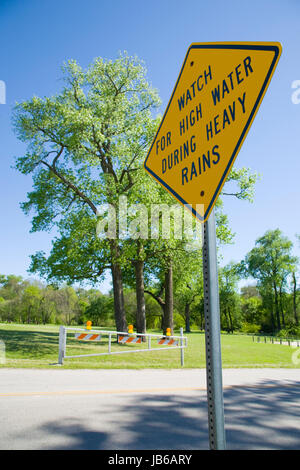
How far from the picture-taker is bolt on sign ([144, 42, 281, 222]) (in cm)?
163

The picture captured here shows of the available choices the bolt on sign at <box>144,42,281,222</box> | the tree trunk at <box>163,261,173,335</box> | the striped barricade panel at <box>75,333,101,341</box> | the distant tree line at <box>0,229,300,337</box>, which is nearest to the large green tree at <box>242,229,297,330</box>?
the distant tree line at <box>0,229,300,337</box>

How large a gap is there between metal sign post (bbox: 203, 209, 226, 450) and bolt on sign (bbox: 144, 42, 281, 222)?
20 centimetres

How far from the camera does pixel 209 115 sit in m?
1.91

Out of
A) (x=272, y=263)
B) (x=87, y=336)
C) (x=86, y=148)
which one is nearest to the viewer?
(x=87, y=336)

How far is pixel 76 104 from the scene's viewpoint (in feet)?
64.5

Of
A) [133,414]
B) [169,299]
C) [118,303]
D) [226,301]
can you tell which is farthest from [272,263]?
[133,414]

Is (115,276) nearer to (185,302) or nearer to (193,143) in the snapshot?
(193,143)

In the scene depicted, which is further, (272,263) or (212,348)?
(272,263)

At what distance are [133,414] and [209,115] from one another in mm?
4594

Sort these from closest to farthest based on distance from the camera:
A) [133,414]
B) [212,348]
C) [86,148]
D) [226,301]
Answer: [212,348]
[133,414]
[86,148]
[226,301]

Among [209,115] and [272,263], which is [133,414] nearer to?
[209,115]

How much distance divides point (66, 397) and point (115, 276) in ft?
46.3

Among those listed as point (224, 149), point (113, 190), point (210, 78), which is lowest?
point (224, 149)
